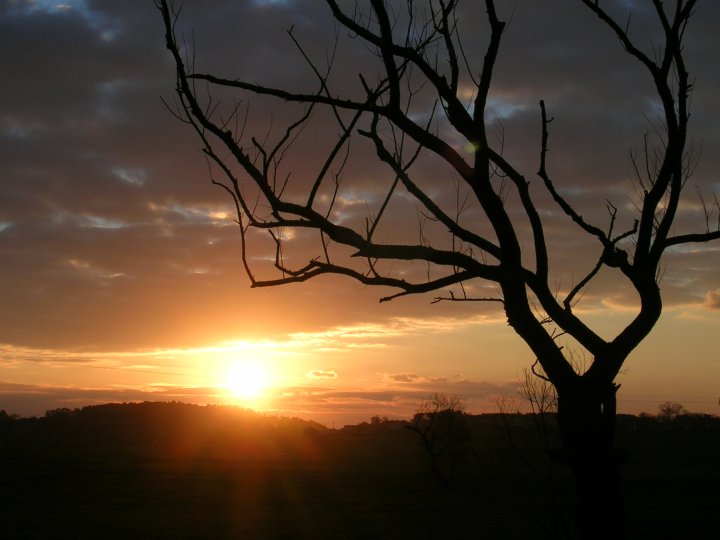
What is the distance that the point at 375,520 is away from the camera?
37.7m

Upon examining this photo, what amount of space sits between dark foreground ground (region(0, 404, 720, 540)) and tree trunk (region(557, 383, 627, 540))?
1.12 feet

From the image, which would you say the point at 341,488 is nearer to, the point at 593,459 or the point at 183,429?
the point at 593,459

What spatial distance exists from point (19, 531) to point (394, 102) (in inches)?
1466

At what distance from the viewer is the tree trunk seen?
8.75 ft

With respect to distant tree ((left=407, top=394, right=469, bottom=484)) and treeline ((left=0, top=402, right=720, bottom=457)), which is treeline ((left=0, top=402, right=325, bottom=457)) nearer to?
treeline ((left=0, top=402, right=720, bottom=457))

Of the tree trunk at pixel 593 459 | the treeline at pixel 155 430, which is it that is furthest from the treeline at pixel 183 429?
the tree trunk at pixel 593 459

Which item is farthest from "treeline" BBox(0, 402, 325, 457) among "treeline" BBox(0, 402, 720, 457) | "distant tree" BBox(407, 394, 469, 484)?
"distant tree" BBox(407, 394, 469, 484)

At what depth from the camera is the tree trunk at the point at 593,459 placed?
267 centimetres

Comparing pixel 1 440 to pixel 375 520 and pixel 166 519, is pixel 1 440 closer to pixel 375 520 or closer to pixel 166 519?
pixel 166 519

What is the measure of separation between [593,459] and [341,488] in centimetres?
5565

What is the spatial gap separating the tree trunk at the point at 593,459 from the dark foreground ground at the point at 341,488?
1.12ft

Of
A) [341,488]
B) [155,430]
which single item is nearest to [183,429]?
[155,430]

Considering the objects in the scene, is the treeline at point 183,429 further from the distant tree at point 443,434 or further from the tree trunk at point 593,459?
the tree trunk at point 593,459

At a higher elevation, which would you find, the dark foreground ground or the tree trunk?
the tree trunk
